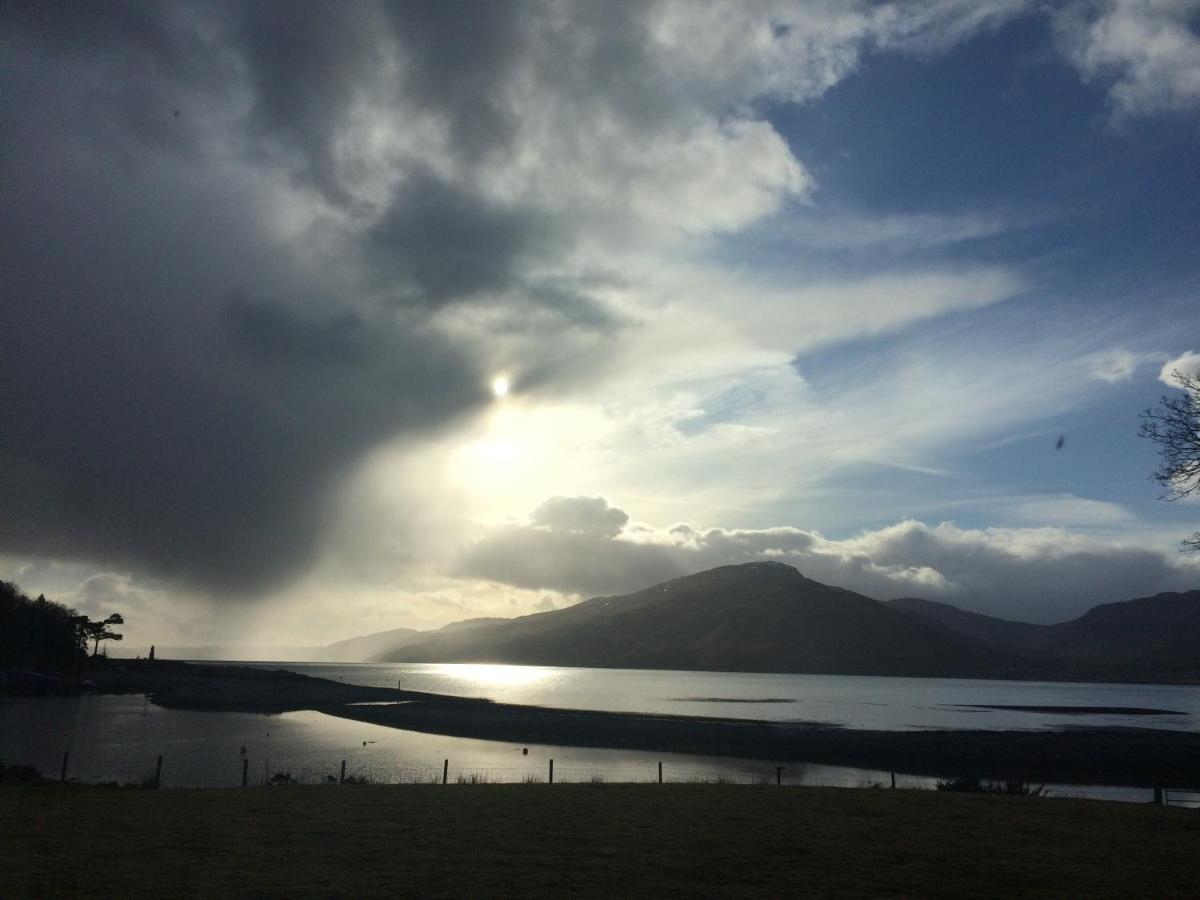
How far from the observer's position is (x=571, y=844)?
2300cm

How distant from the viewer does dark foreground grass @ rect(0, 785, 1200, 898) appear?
18500 millimetres

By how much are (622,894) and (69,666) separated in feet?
657

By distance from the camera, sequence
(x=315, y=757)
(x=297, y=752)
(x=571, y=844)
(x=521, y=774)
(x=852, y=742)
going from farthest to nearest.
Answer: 1. (x=852, y=742)
2. (x=297, y=752)
3. (x=315, y=757)
4. (x=521, y=774)
5. (x=571, y=844)

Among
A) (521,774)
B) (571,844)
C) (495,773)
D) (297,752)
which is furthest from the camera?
(297,752)

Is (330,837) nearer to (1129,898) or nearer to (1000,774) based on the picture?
(1129,898)

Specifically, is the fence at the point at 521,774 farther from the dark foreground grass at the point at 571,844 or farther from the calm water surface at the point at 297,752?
the dark foreground grass at the point at 571,844

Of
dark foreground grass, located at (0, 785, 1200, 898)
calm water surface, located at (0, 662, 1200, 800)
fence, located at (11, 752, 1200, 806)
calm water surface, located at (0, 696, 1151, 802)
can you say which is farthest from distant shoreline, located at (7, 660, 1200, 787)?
dark foreground grass, located at (0, 785, 1200, 898)

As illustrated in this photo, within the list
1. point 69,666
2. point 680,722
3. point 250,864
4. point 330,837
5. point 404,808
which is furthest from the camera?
point 69,666

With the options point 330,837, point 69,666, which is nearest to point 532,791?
point 330,837

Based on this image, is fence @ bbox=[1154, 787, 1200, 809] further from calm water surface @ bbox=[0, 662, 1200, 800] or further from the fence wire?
calm water surface @ bbox=[0, 662, 1200, 800]

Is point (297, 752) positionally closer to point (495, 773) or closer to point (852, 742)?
point (495, 773)

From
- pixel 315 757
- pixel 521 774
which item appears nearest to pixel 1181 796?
pixel 521 774

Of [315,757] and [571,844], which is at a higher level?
[571,844]

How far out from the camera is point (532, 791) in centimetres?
3397
